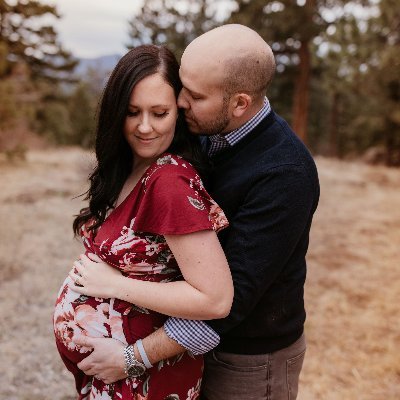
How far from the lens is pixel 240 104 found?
1628 millimetres

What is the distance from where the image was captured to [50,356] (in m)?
3.65

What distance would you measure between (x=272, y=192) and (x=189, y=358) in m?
0.63

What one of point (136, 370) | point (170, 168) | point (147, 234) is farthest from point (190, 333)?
point (170, 168)

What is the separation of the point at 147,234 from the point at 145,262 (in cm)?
9

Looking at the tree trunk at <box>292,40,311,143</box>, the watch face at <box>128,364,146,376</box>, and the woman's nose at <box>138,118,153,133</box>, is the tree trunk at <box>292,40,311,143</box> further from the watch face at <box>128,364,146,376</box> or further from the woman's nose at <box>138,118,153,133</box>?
the watch face at <box>128,364,146,376</box>

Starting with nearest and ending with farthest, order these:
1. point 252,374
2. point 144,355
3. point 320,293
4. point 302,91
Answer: point 144,355 → point 252,374 → point 320,293 → point 302,91

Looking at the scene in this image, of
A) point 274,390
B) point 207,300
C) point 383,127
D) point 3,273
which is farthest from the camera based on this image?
point 383,127

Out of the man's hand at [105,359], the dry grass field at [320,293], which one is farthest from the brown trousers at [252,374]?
the dry grass field at [320,293]

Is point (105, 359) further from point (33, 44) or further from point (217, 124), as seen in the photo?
point (33, 44)

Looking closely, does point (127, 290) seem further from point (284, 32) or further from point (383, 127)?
point (383, 127)

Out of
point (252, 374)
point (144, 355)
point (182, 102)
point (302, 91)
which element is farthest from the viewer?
point (302, 91)

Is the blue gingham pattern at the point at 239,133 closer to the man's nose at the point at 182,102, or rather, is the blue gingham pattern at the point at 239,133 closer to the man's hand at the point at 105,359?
the man's nose at the point at 182,102

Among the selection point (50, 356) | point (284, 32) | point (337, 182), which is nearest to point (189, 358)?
point (50, 356)

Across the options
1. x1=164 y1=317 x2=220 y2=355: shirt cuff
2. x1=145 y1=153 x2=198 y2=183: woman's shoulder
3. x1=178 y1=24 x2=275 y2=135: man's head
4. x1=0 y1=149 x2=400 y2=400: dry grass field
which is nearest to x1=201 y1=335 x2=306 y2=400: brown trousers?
x1=164 y1=317 x2=220 y2=355: shirt cuff
